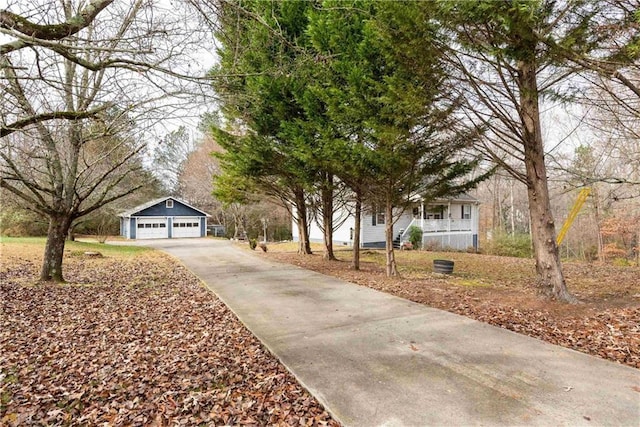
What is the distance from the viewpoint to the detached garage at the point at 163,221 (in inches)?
1150

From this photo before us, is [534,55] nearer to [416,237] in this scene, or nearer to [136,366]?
[136,366]

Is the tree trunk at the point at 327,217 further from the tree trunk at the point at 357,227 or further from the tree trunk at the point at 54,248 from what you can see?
the tree trunk at the point at 54,248

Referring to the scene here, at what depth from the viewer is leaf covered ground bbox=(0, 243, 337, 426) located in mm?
3094

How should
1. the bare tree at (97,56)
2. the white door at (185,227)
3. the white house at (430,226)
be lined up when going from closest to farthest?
the bare tree at (97,56) < the white house at (430,226) < the white door at (185,227)

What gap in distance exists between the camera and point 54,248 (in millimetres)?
8375

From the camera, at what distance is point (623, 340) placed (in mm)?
4406

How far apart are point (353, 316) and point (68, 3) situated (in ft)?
19.5

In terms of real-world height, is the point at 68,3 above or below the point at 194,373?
above

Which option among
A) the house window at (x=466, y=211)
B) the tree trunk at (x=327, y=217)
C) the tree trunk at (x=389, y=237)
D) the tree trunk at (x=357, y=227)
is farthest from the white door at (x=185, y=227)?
the tree trunk at (x=389, y=237)

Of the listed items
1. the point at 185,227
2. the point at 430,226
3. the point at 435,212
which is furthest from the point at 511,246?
the point at 185,227

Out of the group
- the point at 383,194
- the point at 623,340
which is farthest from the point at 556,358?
the point at 383,194

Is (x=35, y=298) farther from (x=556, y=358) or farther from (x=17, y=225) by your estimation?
(x=17, y=225)

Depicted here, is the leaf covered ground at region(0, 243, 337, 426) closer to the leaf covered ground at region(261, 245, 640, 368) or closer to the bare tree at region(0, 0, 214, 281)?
the bare tree at region(0, 0, 214, 281)

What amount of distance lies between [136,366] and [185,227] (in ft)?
95.0
